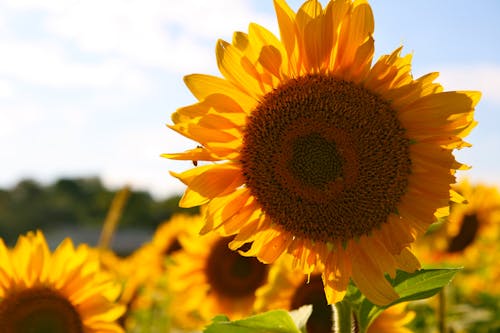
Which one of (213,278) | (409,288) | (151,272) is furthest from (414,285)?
(151,272)

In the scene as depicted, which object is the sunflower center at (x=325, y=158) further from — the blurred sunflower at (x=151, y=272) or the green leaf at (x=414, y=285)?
the blurred sunflower at (x=151, y=272)

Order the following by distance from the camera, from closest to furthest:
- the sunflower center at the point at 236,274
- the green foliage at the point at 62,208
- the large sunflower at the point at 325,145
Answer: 1. the large sunflower at the point at 325,145
2. the sunflower center at the point at 236,274
3. the green foliage at the point at 62,208

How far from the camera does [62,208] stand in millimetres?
64625

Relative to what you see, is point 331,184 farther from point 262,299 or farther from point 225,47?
point 262,299

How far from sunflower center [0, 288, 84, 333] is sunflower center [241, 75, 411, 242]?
4.52ft

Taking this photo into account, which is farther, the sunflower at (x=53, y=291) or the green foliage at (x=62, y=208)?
the green foliage at (x=62, y=208)

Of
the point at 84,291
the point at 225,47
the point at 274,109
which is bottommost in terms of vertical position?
the point at 84,291

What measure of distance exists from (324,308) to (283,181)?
1432 mm

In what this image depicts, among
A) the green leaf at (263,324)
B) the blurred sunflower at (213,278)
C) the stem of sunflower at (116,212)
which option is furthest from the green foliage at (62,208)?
the green leaf at (263,324)

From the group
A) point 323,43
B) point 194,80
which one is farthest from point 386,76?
point 194,80

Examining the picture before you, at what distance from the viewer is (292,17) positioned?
2.36 m

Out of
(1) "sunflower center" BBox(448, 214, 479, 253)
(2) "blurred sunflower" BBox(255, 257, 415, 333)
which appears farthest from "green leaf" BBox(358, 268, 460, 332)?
(1) "sunflower center" BBox(448, 214, 479, 253)

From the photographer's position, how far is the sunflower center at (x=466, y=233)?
686 cm

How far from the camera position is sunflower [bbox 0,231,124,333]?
11.1 feet
